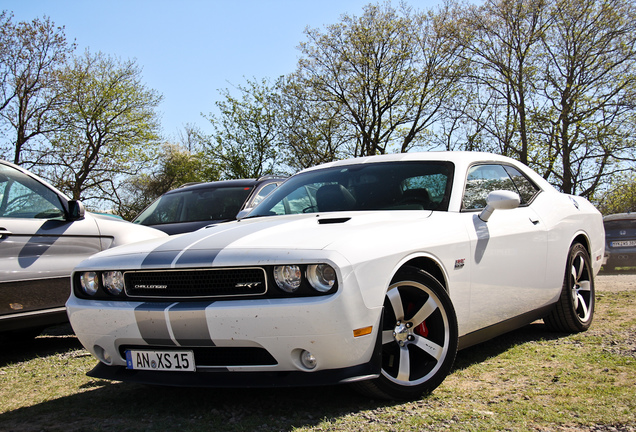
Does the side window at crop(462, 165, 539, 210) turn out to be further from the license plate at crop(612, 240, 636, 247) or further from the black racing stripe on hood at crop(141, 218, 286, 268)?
the license plate at crop(612, 240, 636, 247)

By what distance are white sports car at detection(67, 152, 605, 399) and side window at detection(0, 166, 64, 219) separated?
1884 mm

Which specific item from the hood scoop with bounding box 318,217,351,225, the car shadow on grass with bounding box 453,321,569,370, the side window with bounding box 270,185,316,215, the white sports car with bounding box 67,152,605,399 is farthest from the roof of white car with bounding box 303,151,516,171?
the car shadow on grass with bounding box 453,321,569,370

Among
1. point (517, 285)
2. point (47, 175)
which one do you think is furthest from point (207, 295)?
point (47, 175)

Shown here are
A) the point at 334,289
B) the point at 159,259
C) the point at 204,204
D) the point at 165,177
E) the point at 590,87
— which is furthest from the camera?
the point at 165,177

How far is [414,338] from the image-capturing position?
3.33 metres

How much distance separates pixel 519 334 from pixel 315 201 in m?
2.30

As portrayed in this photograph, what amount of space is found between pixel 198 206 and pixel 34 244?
3.55 m

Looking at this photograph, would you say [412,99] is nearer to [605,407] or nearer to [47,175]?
[47,175]

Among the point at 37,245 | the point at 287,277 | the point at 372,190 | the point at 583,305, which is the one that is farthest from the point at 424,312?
the point at 37,245

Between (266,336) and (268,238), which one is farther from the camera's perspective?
(268,238)

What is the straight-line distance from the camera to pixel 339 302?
9.16 feet

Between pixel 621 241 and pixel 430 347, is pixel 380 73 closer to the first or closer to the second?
pixel 621 241

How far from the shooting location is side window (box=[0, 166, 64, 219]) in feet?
16.4

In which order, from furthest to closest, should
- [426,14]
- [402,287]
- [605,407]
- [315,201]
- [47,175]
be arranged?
[426,14] < [47,175] < [315,201] < [402,287] < [605,407]
